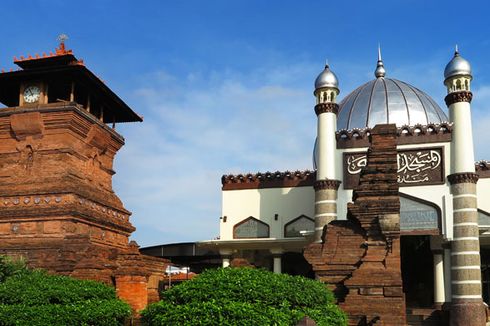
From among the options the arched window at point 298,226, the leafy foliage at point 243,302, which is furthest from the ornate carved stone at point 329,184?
the leafy foliage at point 243,302

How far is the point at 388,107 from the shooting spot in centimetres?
2822

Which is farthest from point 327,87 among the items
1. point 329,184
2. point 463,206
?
point 463,206

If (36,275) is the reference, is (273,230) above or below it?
above

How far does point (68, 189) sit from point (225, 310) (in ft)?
41.6

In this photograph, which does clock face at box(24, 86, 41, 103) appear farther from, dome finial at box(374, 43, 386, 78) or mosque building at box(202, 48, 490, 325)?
dome finial at box(374, 43, 386, 78)

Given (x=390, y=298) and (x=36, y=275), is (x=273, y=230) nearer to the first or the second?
(x=36, y=275)

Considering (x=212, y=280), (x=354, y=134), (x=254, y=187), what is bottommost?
(x=212, y=280)

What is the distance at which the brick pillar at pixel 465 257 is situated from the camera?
21.2 meters

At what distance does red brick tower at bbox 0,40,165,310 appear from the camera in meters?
18.0

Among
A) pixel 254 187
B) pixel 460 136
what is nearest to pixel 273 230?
pixel 254 187

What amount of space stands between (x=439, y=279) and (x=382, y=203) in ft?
52.5

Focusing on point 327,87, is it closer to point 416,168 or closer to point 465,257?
point 416,168

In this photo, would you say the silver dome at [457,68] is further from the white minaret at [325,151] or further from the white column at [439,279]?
the white column at [439,279]

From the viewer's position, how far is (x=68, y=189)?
62.3 feet
